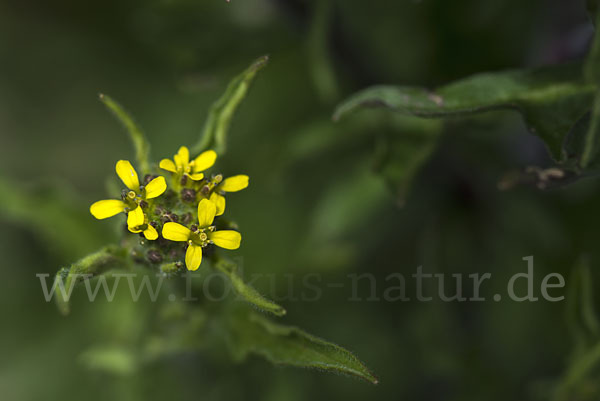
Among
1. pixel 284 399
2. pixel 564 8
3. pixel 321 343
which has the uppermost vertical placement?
pixel 564 8

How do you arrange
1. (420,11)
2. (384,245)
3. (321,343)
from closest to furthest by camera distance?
1. (321,343)
2. (420,11)
3. (384,245)

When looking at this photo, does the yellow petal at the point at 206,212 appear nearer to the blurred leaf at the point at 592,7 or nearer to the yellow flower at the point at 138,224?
the yellow flower at the point at 138,224

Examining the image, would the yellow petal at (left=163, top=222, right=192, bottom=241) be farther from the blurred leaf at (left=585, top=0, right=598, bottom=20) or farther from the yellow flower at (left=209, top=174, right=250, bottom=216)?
the blurred leaf at (left=585, top=0, right=598, bottom=20)

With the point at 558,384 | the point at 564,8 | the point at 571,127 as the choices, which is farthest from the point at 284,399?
the point at 564,8

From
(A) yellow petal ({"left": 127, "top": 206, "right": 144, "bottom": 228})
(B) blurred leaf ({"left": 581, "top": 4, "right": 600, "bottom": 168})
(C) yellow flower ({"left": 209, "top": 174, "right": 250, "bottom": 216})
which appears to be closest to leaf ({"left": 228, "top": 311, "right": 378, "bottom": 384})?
(C) yellow flower ({"left": 209, "top": 174, "right": 250, "bottom": 216})

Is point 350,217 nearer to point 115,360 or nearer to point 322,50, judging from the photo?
point 322,50

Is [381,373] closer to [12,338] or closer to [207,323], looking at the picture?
[207,323]
